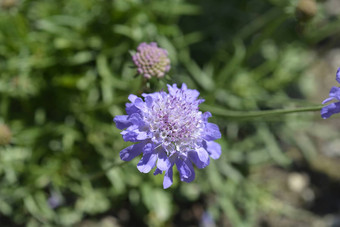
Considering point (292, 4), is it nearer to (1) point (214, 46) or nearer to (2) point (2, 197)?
(1) point (214, 46)

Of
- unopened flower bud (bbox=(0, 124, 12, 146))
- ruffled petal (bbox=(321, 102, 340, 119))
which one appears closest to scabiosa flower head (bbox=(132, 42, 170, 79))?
ruffled petal (bbox=(321, 102, 340, 119))

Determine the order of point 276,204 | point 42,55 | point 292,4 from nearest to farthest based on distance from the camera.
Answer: point 292,4, point 42,55, point 276,204

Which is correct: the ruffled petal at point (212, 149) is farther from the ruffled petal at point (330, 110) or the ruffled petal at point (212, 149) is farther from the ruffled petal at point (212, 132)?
the ruffled petal at point (330, 110)

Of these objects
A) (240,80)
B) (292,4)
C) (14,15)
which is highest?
(14,15)

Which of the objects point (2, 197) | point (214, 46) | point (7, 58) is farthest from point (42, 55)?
point (214, 46)

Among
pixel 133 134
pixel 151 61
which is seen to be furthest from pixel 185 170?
pixel 151 61

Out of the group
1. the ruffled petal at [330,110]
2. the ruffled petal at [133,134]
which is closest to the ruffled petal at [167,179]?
the ruffled petal at [133,134]

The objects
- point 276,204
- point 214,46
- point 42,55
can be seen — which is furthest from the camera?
point 214,46

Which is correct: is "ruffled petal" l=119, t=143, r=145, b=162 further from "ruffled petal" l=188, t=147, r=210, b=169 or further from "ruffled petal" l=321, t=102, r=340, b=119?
"ruffled petal" l=321, t=102, r=340, b=119
